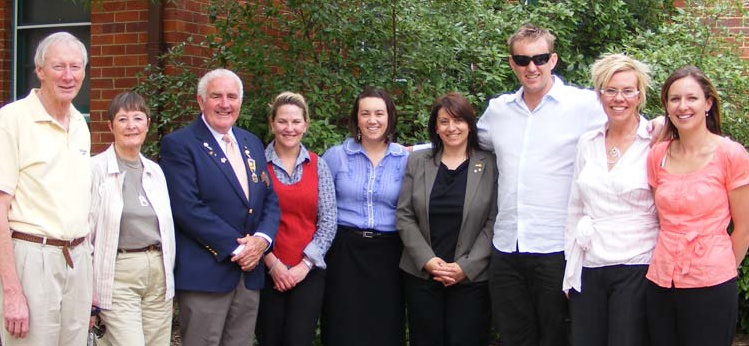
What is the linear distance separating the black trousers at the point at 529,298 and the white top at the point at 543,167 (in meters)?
0.07

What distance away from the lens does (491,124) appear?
18.5 ft

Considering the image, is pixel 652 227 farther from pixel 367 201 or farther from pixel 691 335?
pixel 367 201

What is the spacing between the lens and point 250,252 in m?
5.31

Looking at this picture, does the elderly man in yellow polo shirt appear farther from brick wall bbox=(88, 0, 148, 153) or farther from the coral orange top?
brick wall bbox=(88, 0, 148, 153)

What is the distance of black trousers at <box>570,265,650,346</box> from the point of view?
473cm

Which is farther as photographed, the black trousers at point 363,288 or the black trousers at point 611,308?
the black trousers at point 363,288

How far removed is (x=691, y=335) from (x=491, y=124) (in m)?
1.77

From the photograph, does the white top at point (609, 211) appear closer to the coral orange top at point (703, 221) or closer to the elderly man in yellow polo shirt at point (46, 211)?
the coral orange top at point (703, 221)

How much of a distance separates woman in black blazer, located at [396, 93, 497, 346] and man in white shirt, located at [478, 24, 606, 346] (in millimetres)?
162

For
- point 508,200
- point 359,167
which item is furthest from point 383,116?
point 508,200

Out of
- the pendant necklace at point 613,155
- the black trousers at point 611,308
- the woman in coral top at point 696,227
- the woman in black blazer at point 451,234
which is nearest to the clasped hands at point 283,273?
the woman in black blazer at point 451,234

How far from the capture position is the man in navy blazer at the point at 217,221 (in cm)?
523

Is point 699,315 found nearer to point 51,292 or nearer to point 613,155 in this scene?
point 613,155

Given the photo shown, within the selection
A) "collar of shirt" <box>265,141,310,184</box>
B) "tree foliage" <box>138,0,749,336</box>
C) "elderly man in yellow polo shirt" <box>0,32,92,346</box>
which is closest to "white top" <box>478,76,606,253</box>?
"collar of shirt" <box>265,141,310,184</box>
